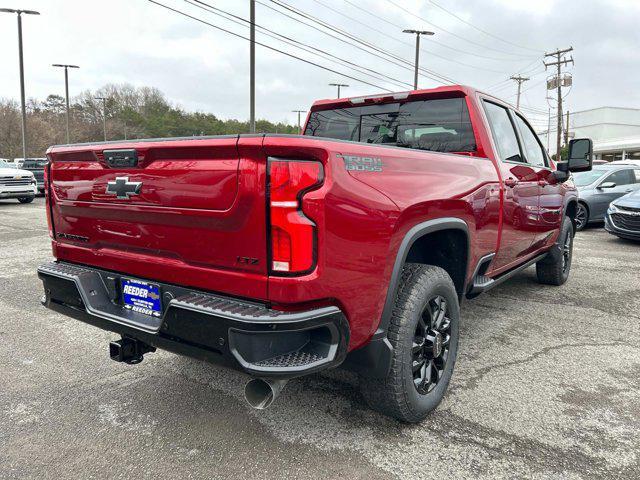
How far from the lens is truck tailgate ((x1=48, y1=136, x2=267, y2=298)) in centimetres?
194

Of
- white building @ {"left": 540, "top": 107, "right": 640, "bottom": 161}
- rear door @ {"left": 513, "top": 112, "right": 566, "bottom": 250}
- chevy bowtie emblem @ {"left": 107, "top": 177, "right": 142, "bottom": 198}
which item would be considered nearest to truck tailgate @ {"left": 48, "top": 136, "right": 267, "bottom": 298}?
chevy bowtie emblem @ {"left": 107, "top": 177, "right": 142, "bottom": 198}

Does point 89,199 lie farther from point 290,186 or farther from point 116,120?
point 116,120

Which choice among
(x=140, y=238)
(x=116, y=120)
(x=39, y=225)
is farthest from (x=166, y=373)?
(x=116, y=120)

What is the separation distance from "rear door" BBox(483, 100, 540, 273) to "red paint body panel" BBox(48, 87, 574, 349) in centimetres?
84

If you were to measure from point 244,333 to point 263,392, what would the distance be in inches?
14.0

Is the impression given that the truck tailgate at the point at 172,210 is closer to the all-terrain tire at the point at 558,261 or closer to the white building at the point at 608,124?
the all-terrain tire at the point at 558,261

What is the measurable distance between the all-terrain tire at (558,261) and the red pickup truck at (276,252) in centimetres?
253

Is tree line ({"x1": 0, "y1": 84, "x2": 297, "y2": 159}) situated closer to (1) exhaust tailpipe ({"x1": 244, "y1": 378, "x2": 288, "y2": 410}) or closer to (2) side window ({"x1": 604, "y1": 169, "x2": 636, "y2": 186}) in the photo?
(2) side window ({"x1": 604, "y1": 169, "x2": 636, "y2": 186})

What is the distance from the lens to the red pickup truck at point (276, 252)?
1885mm

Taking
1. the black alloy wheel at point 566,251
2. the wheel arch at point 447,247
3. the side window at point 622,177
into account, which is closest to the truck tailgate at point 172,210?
the wheel arch at point 447,247

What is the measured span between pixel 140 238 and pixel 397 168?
129 centimetres

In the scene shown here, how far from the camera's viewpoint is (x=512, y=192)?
368cm

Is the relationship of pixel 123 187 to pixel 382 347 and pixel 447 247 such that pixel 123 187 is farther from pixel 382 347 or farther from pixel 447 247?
pixel 447 247

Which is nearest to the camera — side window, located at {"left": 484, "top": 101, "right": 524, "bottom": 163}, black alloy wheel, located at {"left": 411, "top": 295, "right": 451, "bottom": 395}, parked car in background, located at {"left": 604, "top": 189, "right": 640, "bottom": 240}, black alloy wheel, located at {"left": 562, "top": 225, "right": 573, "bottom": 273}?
Result: black alloy wheel, located at {"left": 411, "top": 295, "right": 451, "bottom": 395}
